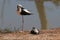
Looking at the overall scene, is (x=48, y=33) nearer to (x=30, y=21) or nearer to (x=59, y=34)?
(x=59, y=34)

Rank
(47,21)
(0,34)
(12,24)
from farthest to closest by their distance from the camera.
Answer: (47,21)
(12,24)
(0,34)

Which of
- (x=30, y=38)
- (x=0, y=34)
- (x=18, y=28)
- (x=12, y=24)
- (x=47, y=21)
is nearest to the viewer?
(x=30, y=38)

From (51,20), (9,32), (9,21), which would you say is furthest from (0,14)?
(9,32)

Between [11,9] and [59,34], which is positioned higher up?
[11,9]

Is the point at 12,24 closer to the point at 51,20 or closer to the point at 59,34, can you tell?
the point at 51,20

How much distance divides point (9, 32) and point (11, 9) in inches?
121

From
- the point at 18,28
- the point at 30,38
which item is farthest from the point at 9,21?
the point at 30,38

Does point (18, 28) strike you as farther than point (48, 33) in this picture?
Yes

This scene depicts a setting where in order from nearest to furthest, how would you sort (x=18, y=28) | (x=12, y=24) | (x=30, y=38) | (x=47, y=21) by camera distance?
1. (x=30, y=38)
2. (x=18, y=28)
3. (x=12, y=24)
4. (x=47, y=21)

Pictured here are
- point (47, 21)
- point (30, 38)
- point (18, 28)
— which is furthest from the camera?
point (47, 21)

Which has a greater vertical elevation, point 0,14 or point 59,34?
point 0,14

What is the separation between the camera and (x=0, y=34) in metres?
6.25

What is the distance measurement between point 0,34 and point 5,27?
94 centimetres

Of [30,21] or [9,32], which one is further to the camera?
[30,21]
